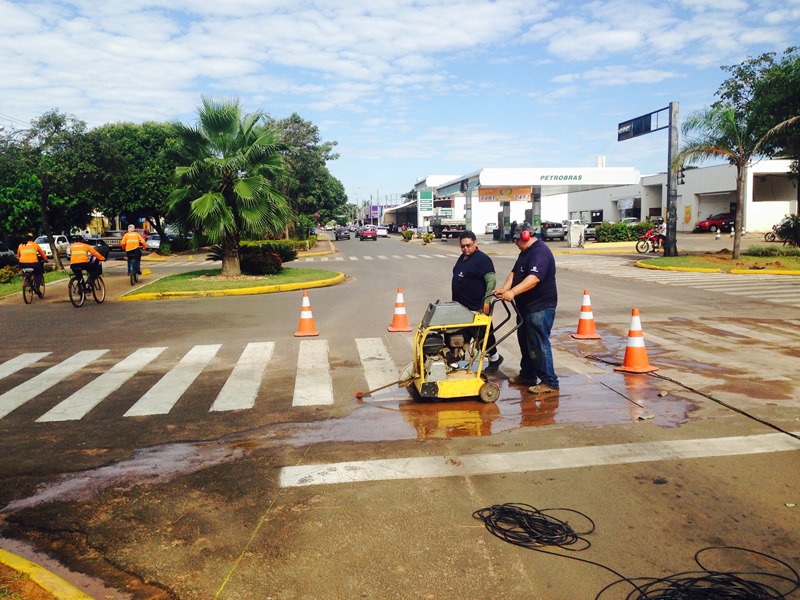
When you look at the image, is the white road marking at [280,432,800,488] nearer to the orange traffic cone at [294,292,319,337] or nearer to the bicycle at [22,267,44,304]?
the orange traffic cone at [294,292,319,337]

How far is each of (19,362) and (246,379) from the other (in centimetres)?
398

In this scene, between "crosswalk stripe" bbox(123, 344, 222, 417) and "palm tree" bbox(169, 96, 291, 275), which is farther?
"palm tree" bbox(169, 96, 291, 275)

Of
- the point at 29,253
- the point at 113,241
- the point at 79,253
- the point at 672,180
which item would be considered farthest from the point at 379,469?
the point at 113,241

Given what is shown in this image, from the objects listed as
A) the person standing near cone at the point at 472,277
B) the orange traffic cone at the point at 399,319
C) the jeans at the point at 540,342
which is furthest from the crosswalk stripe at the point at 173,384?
the jeans at the point at 540,342

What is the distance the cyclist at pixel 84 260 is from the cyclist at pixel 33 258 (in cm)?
144

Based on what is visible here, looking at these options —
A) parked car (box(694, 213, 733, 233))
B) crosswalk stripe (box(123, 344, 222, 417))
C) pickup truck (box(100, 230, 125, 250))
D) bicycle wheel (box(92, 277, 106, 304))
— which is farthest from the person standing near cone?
parked car (box(694, 213, 733, 233))

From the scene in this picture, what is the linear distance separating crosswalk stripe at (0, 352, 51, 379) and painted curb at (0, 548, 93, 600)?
6.09 metres

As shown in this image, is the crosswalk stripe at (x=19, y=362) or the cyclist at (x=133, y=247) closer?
the crosswalk stripe at (x=19, y=362)

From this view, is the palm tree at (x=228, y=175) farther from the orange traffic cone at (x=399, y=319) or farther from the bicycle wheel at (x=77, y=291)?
the orange traffic cone at (x=399, y=319)

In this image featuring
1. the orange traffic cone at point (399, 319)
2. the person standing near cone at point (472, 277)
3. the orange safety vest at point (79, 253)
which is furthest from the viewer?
the orange safety vest at point (79, 253)

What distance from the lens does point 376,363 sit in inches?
368

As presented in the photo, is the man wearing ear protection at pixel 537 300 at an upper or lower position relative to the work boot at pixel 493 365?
upper

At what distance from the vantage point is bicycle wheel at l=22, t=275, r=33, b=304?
17.4 m

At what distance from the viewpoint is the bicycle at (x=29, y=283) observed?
17.4 meters
